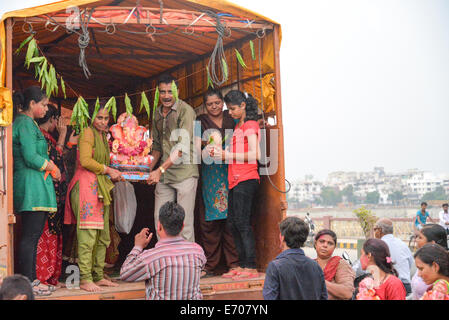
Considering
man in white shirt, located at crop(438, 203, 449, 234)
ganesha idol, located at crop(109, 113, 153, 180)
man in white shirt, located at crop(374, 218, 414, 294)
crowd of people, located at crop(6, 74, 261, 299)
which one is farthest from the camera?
man in white shirt, located at crop(438, 203, 449, 234)

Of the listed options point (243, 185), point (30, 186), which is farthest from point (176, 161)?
point (30, 186)

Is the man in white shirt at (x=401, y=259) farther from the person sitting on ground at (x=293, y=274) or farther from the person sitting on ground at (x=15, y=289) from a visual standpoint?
the person sitting on ground at (x=15, y=289)

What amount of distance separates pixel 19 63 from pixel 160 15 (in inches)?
117

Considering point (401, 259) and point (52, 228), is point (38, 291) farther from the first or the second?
point (401, 259)

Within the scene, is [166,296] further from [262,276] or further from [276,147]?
[276,147]

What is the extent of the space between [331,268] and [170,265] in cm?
145

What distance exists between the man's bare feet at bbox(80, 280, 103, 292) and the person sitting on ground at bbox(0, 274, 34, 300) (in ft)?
6.12

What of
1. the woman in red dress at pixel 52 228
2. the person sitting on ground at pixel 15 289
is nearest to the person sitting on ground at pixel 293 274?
the person sitting on ground at pixel 15 289

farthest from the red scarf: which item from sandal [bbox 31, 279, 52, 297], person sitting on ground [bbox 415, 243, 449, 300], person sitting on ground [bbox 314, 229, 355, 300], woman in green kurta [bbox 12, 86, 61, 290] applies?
woman in green kurta [bbox 12, 86, 61, 290]

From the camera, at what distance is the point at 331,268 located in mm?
4449

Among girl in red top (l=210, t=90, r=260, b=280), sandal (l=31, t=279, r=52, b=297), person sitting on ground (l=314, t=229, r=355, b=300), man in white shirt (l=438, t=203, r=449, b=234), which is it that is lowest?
man in white shirt (l=438, t=203, r=449, b=234)

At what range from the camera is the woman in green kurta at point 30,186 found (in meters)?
4.82

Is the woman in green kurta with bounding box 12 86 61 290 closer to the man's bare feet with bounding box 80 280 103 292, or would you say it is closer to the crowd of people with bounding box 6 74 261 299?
the crowd of people with bounding box 6 74 261 299

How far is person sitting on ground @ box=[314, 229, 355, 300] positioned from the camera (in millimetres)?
4285
